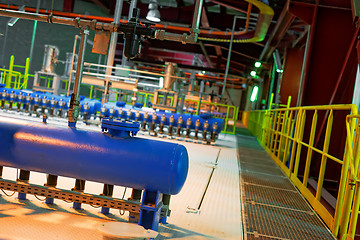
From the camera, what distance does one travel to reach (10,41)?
44.4 ft

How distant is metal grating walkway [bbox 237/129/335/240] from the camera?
10.2 feet

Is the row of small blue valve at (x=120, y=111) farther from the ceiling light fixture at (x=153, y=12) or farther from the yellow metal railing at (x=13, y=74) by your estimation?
the ceiling light fixture at (x=153, y=12)

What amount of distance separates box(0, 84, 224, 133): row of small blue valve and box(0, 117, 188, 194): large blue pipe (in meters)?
6.67

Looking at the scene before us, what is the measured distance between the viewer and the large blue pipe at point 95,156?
2.61 meters

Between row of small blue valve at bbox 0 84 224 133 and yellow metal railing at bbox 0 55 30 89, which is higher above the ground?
yellow metal railing at bbox 0 55 30 89

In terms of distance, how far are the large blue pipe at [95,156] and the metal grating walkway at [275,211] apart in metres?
0.84

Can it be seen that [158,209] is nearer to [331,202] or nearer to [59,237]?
[59,237]

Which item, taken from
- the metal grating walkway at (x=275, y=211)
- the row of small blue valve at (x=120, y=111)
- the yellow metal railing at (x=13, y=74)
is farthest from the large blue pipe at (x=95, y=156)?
the yellow metal railing at (x=13, y=74)

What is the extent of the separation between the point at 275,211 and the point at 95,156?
78.6 inches

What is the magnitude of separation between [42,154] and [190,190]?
1.85 m

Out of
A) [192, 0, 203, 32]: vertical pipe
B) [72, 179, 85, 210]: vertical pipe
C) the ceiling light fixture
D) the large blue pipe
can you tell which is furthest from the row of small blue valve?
the large blue pipe

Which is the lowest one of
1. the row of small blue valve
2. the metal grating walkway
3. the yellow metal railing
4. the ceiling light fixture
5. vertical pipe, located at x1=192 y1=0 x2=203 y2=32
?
the metal grating walkway

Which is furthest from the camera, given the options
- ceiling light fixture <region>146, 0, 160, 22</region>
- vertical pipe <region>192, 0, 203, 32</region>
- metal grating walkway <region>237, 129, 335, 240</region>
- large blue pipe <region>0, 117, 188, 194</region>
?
ceiling light fixture <region>146, 0, 160, 22</region>

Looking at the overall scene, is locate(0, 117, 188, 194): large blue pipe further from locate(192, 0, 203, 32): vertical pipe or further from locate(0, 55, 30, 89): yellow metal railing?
locate(0, 55, 30, 89): yellow metal railing
